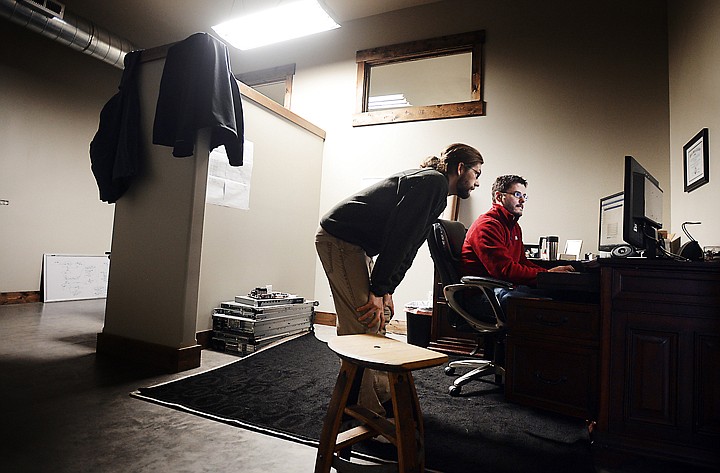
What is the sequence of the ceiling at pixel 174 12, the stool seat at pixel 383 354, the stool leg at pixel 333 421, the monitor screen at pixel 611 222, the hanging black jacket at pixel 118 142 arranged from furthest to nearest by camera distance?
the ceiling at pixel 174 12 < the monitor screen at pixel 611 222 < the hanging black jacket at pixel 118 142 < the stool leg at pixel 333 421 < the stool seat at pixel 383 354

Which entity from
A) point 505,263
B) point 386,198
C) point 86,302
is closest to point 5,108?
point 86,302

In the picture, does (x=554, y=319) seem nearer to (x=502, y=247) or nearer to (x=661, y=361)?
(x=661, y=361)

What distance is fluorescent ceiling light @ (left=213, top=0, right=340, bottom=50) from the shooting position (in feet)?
12.0

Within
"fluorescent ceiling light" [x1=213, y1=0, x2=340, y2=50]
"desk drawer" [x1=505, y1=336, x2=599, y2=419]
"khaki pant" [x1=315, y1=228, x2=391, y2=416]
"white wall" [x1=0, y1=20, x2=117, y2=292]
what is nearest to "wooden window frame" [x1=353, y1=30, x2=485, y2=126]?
"fluorescent ceiling light" [x1=213, y1=0, x2=340, y2=50]

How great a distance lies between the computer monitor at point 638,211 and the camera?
1795 millimetres

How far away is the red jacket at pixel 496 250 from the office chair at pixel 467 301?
80mm

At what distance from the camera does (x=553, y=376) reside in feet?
6.12

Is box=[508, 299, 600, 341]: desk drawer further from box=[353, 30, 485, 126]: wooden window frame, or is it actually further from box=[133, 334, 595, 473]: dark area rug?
box=[353, 30, 485, 126]: wooden window frame

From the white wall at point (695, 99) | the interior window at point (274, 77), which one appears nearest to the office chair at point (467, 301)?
the white wall at point (695, 99)

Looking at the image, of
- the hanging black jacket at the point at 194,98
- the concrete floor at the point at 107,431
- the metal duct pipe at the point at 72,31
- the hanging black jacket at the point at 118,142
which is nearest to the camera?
the concrete floor at the point at 107,431

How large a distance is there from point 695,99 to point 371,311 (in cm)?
262

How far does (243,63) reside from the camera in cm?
529

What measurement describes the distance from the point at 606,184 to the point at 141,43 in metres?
5.63

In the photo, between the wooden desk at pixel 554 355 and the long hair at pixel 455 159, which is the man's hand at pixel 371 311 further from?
the wooden desk at pixel 554 355
